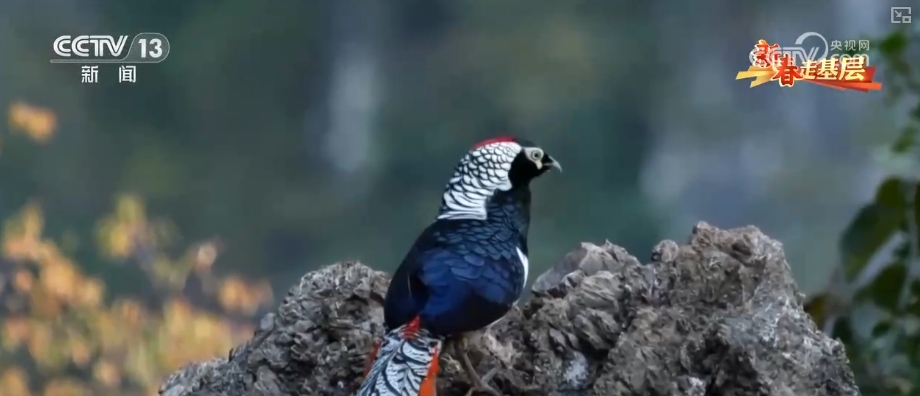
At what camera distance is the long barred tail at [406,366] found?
1190mm

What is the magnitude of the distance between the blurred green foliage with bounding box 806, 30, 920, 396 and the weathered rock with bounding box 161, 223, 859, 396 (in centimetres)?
56

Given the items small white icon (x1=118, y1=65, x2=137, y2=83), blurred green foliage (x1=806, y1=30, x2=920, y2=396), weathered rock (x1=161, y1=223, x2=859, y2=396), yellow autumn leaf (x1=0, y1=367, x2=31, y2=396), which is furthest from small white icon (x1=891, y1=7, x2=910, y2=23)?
yellow autumn leaf (x1=0, y1=367, x2=31, y2=396)

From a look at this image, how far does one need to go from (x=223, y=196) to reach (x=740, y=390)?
5.29 ft

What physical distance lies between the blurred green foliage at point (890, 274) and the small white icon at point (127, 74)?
1.88 meters

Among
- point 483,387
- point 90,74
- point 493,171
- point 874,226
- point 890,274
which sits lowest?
point 483,387

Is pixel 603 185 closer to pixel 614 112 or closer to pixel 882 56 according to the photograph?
pixel 614 112

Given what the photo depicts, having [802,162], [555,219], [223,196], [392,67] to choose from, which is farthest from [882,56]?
[223,196]

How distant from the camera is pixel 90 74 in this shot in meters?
2.33

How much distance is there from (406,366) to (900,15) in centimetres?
184

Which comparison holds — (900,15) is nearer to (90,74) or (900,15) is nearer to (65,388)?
(90,74)

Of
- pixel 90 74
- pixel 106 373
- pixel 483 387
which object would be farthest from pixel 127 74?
pixel 483 387

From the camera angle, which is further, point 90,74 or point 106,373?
point 106,373

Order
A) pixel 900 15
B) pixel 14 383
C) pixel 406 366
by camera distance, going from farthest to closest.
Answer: pixel 14 383 → pixel 900 15 → pixel 406 366

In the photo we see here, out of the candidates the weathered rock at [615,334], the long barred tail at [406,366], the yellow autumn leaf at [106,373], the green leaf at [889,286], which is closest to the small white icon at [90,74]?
the yellow autumn leaf at [106,373]
